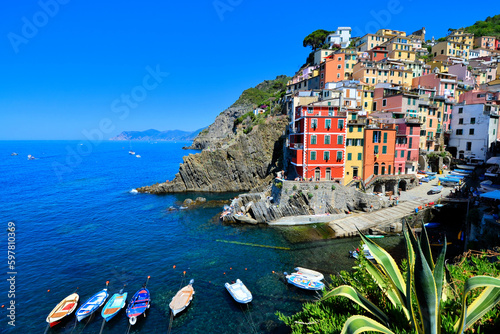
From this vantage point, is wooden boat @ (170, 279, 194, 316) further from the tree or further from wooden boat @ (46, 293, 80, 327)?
the tree

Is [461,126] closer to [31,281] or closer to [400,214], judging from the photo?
[400,214]

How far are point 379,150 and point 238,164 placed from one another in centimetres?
3149

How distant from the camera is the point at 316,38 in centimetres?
9444

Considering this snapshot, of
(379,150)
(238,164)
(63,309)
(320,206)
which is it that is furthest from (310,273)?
(238,164)

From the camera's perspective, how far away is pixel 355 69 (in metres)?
61.9

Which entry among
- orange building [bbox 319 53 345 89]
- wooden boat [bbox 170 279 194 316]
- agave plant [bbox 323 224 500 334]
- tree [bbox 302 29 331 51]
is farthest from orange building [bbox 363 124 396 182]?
tree [bbox 302 29 331 51]

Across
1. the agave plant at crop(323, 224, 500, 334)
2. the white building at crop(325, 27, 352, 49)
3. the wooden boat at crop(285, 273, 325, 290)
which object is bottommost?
the wooden boat at crop(285, 273, 325, 290)

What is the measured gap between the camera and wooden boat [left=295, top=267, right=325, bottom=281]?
21.9 metres

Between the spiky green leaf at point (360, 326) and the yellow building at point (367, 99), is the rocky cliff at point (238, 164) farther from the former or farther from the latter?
the spiky green leaf at point (360, 326)

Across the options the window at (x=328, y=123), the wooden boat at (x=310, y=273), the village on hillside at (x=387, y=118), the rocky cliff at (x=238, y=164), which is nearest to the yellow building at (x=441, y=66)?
the village on hillside at (x=387, y=118)

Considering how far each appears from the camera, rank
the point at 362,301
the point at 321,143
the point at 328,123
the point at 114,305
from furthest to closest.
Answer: the point at 321,143 → the point at 328,123 → the point at 114,305 → the point at 362,301

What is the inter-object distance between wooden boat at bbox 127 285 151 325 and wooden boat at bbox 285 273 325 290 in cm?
1229

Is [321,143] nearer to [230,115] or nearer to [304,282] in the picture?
[304,282]

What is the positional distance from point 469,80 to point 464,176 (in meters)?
38.9
